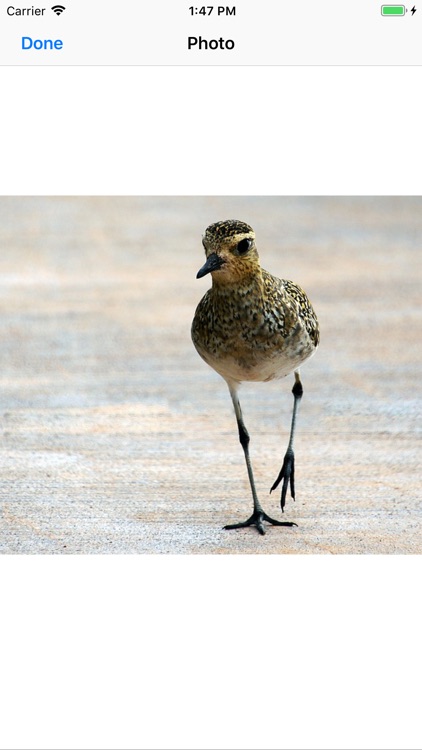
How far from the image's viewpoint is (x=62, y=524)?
7.00 meters

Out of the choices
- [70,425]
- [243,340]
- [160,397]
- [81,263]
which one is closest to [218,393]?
[160,397]

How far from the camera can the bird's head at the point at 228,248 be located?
20.6 ft

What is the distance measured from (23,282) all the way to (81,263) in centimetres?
83

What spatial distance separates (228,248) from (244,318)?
404mm

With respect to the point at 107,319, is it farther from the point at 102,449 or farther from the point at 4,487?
the point at 4,487

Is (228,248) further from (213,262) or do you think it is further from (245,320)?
(245,320)

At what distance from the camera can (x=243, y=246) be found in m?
6.36

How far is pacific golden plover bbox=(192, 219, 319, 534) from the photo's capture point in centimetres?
632
